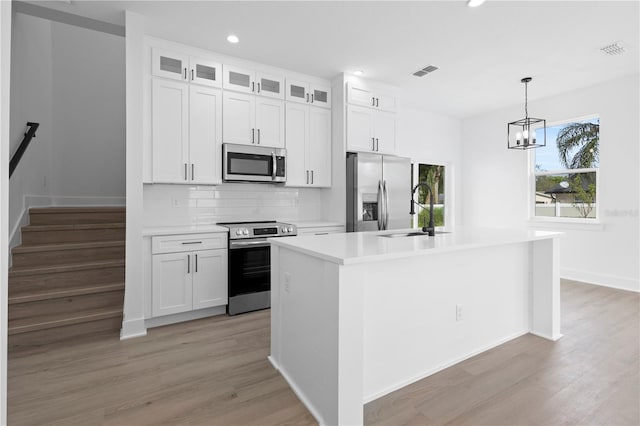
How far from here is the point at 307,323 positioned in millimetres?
1921

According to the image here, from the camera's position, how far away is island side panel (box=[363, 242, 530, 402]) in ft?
6.42

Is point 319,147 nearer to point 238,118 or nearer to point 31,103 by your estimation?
point 238,118

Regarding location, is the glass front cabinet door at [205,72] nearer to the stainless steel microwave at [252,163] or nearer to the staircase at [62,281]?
the stainless steel microwave at [252,163]

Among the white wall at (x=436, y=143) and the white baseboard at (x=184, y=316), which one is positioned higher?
the white wall at (x=436, y=143)

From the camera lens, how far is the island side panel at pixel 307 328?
5.53ft

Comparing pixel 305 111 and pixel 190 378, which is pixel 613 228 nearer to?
pixel 305 111

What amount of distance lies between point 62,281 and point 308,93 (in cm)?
339

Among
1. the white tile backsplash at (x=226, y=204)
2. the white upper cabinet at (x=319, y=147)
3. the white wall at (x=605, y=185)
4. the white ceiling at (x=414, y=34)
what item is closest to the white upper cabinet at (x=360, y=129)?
the white upper cabinet at (x=319, y=147)

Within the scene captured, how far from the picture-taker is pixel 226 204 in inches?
162

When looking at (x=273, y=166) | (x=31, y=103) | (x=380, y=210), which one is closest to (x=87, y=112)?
(x=31, y=103)

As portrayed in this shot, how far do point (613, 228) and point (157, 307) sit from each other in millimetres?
5715

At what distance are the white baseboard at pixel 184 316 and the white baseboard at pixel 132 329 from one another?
157 mm

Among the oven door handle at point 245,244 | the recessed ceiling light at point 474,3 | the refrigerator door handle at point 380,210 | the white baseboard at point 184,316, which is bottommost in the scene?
the white baseboard at point 184,316

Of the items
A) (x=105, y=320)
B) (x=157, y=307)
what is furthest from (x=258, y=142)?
(x=105, y=320)
